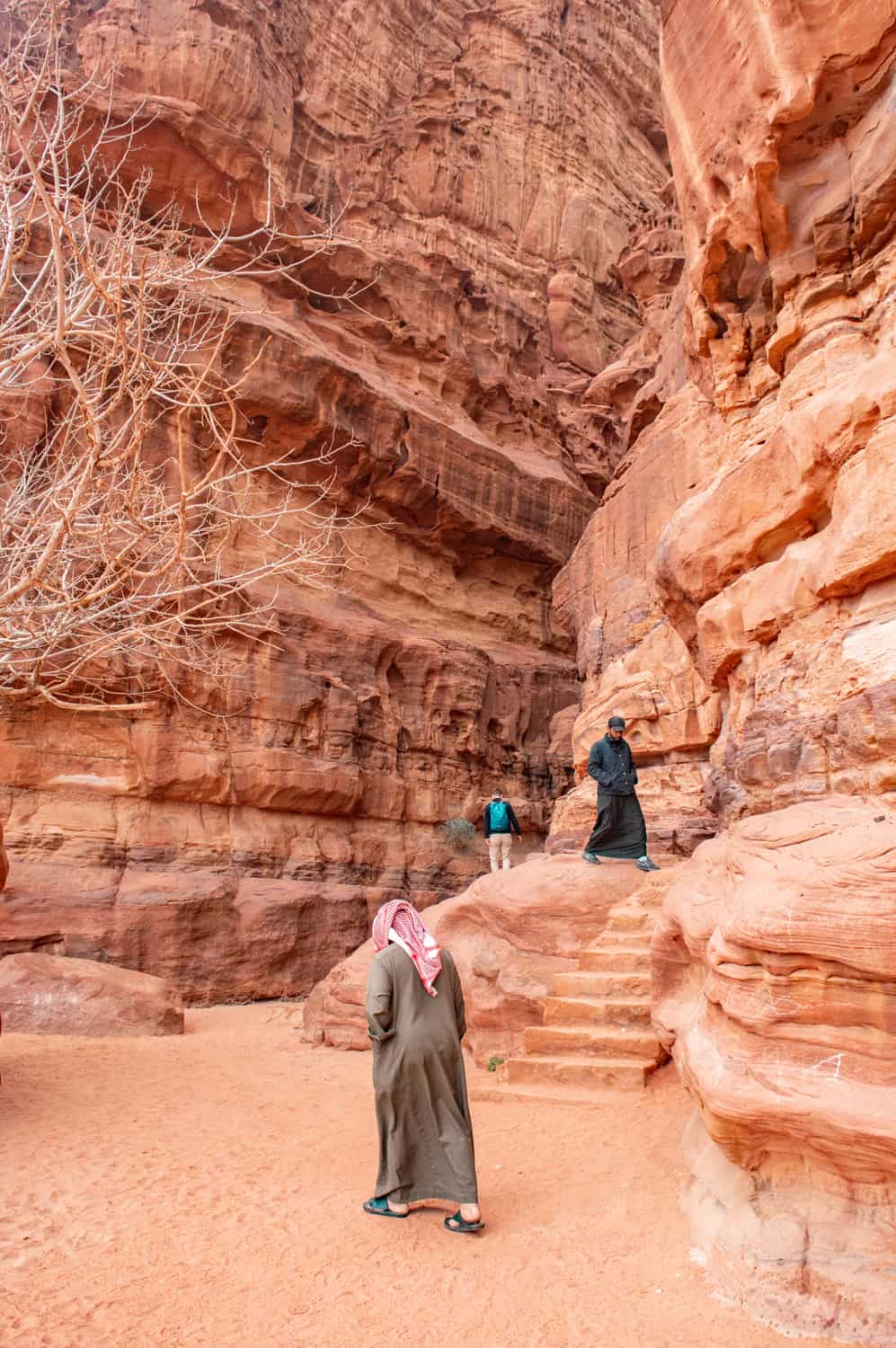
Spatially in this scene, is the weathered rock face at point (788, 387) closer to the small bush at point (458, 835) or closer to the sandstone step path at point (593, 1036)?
the sandstone step path at point (593, 1036)

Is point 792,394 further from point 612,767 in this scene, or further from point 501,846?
point 501,846

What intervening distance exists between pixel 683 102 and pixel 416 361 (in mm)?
15401

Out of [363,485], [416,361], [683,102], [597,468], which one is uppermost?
[416,361]

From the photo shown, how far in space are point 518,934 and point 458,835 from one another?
10.5 metres

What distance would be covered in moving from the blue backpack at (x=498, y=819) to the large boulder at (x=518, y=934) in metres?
4.02

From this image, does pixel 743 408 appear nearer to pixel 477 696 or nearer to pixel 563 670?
pixel 477 696

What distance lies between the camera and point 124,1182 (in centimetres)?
503

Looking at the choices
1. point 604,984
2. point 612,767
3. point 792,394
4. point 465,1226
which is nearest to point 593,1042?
point 604,984

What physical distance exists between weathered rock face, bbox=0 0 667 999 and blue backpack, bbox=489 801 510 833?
4111 millimetres

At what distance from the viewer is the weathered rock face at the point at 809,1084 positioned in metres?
3.43

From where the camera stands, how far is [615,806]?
9.34 m

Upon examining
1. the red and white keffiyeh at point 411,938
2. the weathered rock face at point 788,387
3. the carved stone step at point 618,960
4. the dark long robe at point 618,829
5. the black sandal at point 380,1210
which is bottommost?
the black sandal at point 380,1210

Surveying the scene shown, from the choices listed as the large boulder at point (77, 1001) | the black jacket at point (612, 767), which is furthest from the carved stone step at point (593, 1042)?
the large boulder at point (77, 1001)

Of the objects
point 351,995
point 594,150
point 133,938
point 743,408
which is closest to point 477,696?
point 133,938
